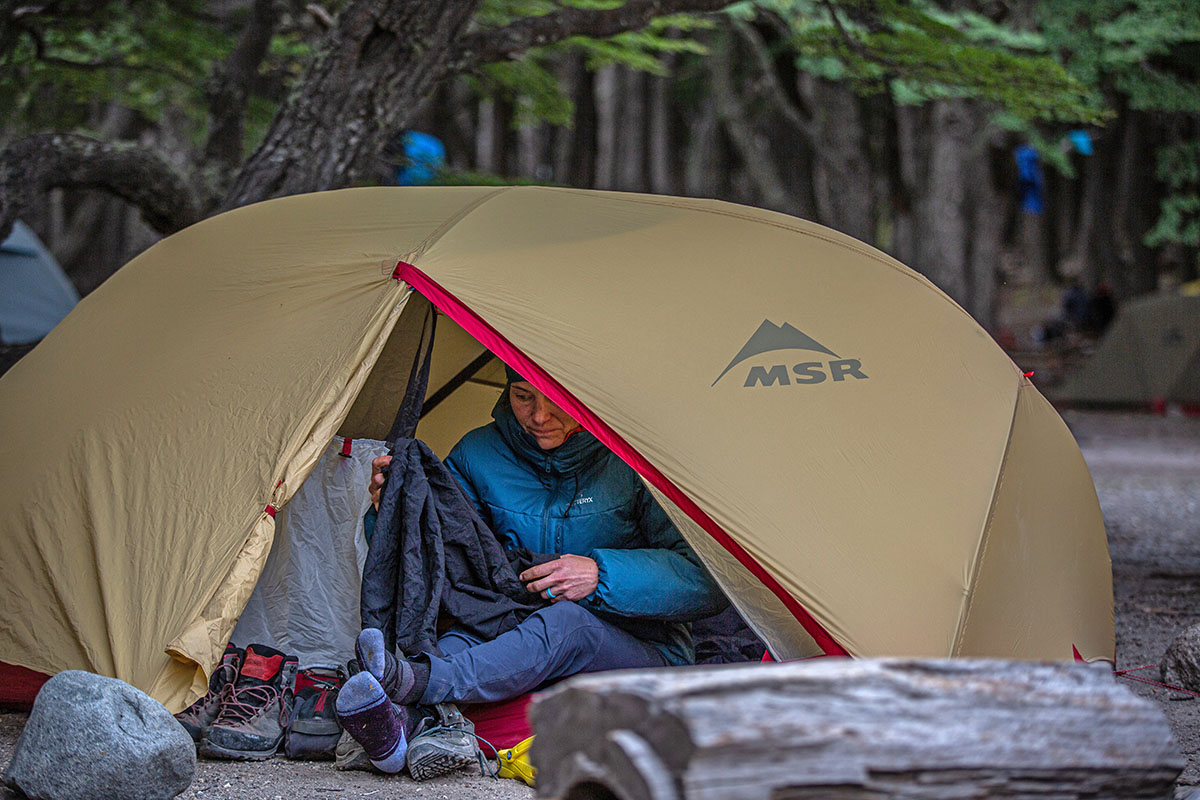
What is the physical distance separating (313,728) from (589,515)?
99 centimetres

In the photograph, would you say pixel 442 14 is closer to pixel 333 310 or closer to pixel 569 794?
pixel 333 310

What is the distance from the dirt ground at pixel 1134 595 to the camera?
9.89 ft

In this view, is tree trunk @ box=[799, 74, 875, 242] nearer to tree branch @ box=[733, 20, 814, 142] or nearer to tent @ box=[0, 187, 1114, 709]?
tree branch @ box=[733, 20, 814, 142]

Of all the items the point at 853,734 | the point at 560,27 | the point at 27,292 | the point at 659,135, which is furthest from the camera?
the point at 659,135

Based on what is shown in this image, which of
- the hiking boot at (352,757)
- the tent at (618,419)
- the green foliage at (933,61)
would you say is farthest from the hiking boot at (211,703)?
the green foliage at (933,61)

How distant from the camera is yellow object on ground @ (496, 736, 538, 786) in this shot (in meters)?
3.17

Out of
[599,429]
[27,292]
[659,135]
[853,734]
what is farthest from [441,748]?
[659,135]

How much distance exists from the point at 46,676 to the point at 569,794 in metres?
2.23

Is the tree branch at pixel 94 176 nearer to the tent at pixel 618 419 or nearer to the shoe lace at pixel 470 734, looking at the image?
the tent at pixel 618 419

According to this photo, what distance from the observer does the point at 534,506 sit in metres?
3.68

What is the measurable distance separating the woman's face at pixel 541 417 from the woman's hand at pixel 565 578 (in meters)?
0.39

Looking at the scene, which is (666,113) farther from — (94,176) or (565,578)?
(565,578)

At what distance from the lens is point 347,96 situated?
5.58m

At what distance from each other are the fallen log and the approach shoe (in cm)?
112
